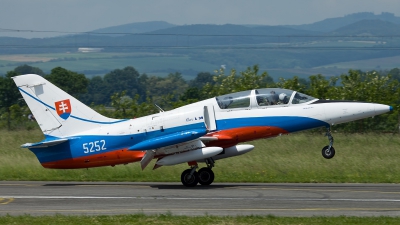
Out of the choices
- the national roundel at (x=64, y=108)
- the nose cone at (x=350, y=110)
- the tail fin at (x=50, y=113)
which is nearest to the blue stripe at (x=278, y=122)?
the nose cone at (x=350, y=110)

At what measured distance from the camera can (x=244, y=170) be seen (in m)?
23.3

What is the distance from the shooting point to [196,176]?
63.8 ft

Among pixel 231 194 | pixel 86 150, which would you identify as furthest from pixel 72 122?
pixel 231 194

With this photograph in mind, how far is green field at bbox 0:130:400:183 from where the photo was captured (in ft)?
71.4

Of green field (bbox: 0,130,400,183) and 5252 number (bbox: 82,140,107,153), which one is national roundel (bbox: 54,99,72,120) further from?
green field (bbox: 0,130,400,183)

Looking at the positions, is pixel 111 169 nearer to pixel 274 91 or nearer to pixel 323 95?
pixel 274 91

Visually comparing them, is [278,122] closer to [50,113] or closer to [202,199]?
[202,199]

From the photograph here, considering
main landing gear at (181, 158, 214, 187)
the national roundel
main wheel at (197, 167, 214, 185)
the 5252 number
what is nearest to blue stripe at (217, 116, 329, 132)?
main landing gear at (181, 158, 214, 187)

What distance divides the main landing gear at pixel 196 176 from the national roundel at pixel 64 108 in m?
4.09

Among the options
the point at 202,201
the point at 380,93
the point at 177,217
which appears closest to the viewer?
the point at 177,217

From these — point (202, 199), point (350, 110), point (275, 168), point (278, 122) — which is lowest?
point (275, 168)

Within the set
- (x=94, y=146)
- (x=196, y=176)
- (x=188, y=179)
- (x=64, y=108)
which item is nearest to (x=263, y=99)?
(x=196, y=176)

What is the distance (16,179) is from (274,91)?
927 cm

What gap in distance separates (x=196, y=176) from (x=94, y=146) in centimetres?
321
